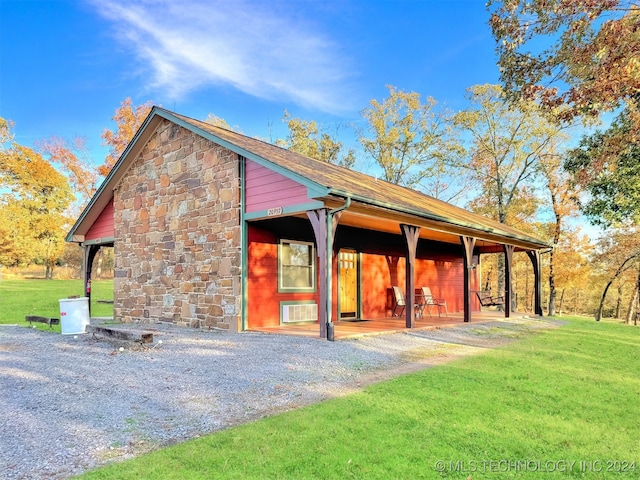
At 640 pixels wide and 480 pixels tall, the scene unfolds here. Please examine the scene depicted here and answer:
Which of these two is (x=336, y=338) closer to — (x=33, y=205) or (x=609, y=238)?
(x=609, y=238)

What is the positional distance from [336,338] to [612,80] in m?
6.08

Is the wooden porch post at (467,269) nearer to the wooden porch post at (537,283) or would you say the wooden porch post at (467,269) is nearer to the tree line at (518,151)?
the tree line at (518,151)

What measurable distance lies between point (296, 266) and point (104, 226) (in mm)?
6765

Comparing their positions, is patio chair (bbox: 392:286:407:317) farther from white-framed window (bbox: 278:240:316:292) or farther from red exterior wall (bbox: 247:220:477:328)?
white-framed window (bbox: 278:240:316:292)

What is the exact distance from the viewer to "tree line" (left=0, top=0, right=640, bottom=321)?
720cm

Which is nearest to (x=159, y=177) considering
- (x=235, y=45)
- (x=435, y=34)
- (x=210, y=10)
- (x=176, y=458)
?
(x=210, y=10)

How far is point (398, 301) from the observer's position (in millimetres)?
12273

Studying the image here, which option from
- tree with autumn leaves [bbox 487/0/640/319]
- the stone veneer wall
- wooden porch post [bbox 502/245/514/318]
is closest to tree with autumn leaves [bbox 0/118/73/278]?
the stone veneer wall

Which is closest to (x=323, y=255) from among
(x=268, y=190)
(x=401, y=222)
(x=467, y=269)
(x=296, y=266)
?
(x=268, y=190)

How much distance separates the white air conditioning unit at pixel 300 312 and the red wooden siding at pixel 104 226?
20.4ft

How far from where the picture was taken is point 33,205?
98.0ft

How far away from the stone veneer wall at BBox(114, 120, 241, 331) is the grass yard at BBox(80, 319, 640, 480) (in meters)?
5.43

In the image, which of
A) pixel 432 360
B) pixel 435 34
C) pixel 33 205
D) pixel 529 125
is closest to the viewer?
pixel 432 360

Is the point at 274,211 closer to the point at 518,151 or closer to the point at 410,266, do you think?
the point at 410,266
